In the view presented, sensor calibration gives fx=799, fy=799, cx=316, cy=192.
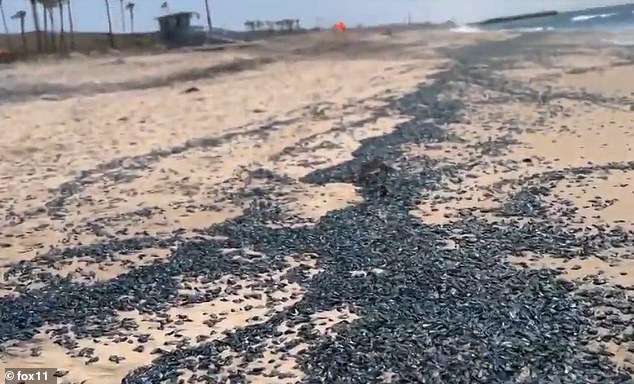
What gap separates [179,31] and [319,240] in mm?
47491

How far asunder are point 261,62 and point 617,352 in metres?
30.8

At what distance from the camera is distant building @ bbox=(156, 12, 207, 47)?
2089 inches

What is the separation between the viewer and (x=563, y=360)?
542cm

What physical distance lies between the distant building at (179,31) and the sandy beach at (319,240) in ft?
116

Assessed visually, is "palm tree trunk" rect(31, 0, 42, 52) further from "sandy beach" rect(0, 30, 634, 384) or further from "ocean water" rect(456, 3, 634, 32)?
"sandy beach" rect(0, 30, 634, 384)

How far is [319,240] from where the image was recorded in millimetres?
8328

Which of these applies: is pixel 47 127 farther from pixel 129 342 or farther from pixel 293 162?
pixel 129 342

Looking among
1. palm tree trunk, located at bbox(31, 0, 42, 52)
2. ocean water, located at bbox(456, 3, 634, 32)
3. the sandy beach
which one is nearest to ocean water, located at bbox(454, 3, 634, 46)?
ocean water, located at bbox(456, 3, 634, 32)

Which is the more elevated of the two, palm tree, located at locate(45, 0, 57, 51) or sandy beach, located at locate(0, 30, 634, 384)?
palm tree, located at locate(45, 0, 57, 51)

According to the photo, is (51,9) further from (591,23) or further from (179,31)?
(591,23)

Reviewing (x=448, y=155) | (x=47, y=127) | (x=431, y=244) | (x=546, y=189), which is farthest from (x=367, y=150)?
(x=47, y=127)

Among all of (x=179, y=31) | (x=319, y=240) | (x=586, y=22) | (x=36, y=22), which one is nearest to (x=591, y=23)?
(x=586, y=22)

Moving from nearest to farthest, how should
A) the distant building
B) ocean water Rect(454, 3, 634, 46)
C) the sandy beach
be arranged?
the sandy beach < ocean water Rect(454, 3, 634, 46) < the distant building

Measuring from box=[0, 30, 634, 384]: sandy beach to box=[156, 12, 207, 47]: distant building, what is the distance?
1387 inches
